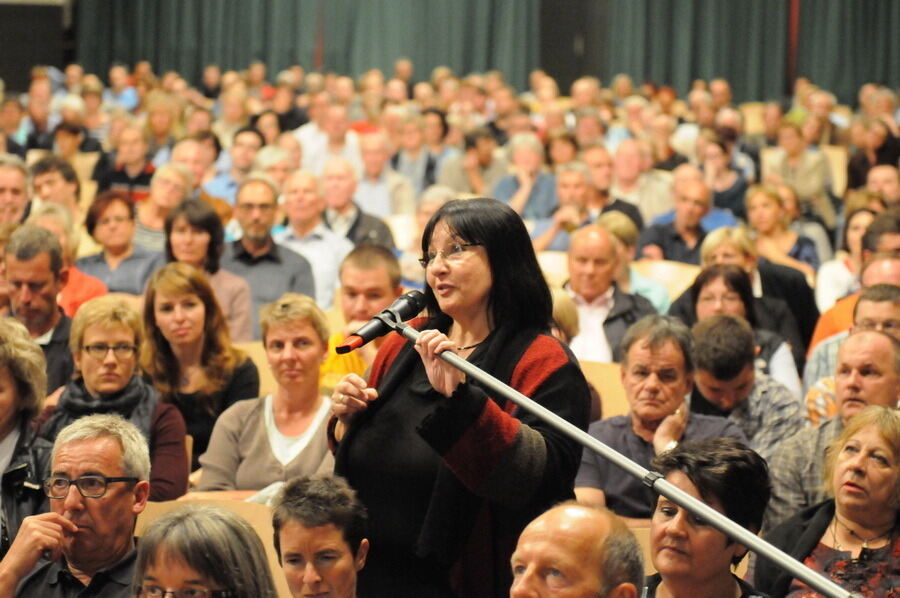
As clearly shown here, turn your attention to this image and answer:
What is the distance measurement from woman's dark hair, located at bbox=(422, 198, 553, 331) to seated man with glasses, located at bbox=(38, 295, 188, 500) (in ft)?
5.12

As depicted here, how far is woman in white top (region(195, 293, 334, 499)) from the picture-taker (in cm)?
416

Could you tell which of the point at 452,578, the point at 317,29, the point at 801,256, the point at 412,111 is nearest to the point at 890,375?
the point at 452,578

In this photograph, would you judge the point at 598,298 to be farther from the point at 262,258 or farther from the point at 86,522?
the point at 86,522

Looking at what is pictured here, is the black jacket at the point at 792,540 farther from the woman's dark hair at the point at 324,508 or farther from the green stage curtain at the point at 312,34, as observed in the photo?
the green stage curtain at the point at 312,34

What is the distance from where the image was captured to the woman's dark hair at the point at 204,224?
598 cm

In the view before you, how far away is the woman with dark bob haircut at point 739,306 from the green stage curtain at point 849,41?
46.6 feet

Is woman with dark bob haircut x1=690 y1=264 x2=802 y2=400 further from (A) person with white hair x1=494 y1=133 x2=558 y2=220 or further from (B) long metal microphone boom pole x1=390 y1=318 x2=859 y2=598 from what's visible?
(A) person with white hair x1=494 y1=133 x2=558 y2=220

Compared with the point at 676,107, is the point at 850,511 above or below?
below

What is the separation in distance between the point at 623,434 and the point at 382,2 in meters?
16.4

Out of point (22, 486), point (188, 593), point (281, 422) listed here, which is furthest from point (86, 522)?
point (281, 422)

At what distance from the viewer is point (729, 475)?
2834mm

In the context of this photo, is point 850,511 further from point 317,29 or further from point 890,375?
point 317,29

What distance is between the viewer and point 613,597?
2.41m

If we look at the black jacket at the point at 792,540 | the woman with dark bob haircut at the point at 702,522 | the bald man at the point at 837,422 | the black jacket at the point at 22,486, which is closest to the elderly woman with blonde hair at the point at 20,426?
the black jacket at the point at 22,486
